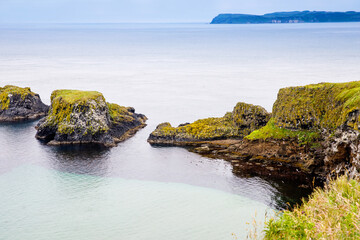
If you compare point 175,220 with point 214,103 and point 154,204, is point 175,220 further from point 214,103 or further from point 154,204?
point 214,103


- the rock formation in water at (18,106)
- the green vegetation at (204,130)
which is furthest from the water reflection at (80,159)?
the rock formation in water at (18,106)

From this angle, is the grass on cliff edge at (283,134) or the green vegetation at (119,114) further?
the green vegetation at (119,114)

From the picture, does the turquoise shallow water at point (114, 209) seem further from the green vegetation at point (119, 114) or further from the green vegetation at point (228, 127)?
the green vegetation at point (119, 114)

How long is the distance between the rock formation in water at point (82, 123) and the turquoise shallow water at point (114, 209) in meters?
12.6

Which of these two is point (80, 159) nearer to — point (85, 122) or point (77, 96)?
point (85, 122)

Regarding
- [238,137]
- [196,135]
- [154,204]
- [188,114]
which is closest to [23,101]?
[188,114]

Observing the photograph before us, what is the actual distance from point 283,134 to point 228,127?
1033 centimetres

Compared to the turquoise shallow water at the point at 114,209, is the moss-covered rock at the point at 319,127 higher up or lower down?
higher up

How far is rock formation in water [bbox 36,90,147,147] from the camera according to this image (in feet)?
176

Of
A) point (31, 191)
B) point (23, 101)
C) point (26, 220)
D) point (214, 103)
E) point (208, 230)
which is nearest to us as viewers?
point (208, 230)

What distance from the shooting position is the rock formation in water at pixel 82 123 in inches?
2106

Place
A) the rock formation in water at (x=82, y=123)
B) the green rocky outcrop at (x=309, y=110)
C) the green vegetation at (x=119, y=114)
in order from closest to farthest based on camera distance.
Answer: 1. the green rocky outcrop at (x=309, y=110)
2. the rock formation in water at (x=82, y=123)
3. the green vegetation at (x=119, y=114)

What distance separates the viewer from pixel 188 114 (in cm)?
7006

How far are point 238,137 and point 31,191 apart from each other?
2733 centimetres
